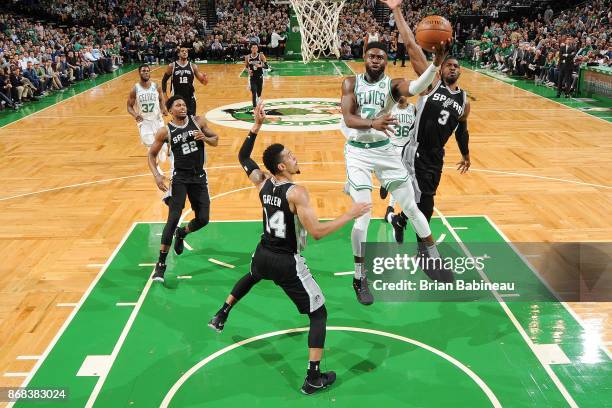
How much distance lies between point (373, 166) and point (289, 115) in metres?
9.61

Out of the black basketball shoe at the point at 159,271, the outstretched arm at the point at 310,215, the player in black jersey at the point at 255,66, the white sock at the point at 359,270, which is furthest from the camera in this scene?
the player in black jersey at the point at 255,66

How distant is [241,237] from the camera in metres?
7.36

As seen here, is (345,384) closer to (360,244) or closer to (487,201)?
(360,244)

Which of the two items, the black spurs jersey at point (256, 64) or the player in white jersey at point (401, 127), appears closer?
the player in white jersey at point (401, 127)

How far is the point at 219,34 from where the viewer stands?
29672mm

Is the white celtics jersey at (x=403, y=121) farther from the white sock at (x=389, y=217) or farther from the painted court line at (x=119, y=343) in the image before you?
the painted court line at (x=119, y=343)

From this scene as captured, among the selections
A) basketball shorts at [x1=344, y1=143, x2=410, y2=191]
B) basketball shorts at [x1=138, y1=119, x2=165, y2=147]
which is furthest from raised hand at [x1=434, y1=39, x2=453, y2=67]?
basketball shorts at [x1=138, y1=119, x2=165, y2=147]

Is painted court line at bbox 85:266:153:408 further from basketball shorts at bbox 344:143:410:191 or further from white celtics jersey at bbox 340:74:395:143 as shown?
white celtics jersey at bbox 340:74:395:143

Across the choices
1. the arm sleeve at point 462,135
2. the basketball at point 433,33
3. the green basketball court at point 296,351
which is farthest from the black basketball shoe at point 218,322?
the arm sleeve at point 462,135

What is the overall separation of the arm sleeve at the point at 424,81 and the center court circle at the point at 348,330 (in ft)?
6.73

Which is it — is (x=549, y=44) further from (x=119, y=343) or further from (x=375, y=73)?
(x=119, y=343)

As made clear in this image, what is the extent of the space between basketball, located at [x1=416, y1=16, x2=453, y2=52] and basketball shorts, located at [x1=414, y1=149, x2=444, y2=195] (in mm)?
1141

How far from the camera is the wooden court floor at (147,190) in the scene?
19.7 feet

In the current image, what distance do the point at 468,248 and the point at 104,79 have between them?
19679mm
